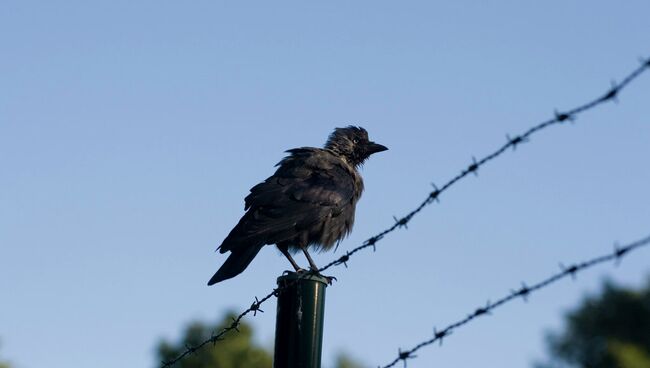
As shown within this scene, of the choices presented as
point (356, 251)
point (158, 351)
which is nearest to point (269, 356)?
point (158, 351)

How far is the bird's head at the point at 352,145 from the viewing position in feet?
36.0

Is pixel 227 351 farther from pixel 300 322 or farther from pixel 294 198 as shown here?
pixel 300 322

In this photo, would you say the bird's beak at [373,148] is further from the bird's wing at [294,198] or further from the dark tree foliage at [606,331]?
the dark tree foliage at [606,331]

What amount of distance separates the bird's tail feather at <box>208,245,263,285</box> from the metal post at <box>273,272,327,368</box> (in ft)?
6.14

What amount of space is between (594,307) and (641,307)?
2.16m

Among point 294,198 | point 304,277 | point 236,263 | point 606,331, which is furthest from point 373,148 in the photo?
point 606,331

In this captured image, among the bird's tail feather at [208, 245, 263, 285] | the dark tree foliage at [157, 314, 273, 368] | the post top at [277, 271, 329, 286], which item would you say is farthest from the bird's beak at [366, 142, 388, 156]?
the dark tree foliage at [157, 314, 273, 368]

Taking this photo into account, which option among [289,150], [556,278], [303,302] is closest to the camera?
[556,278]

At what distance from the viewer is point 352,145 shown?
11.1m

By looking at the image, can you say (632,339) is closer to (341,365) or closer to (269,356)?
(341,365)

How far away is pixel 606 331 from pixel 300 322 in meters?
38.4

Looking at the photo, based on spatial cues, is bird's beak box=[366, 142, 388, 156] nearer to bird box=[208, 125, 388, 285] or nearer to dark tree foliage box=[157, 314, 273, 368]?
bird box=[208, 125, 388, 285]

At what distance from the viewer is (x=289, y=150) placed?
394 inches

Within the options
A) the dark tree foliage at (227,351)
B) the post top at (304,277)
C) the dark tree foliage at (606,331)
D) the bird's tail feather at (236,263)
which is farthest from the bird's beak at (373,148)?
the dark tree foliage at (606,331)
